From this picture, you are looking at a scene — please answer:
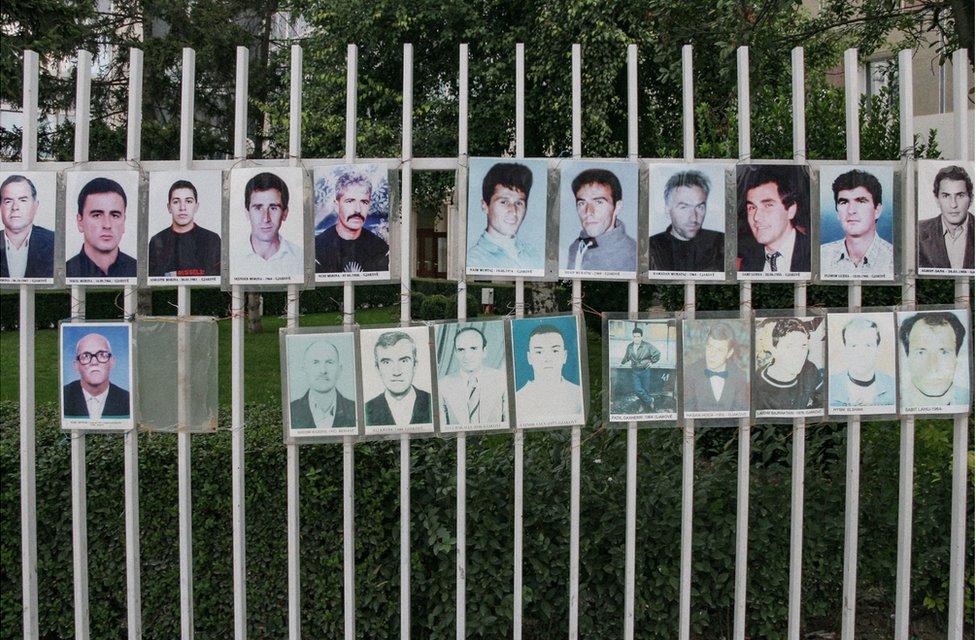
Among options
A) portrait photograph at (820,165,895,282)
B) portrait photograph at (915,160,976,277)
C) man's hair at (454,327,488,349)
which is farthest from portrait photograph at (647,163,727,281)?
portrait photograph at (915,160,976,277)

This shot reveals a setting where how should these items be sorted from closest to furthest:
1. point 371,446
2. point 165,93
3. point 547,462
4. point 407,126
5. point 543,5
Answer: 1. point 407,126
2. point 371,446
3. point 547,462
4. point 543,5
5. point 165,93

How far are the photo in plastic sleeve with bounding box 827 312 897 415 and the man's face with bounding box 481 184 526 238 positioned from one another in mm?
1253

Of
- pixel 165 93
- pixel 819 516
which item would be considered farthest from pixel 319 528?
pixel 165 93

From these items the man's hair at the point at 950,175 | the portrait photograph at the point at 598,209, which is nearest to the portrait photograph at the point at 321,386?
the portrait photograph at the point at 598,209

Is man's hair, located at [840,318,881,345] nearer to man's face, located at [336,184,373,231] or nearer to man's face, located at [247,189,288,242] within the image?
man's face, located at [336,184,373,231]

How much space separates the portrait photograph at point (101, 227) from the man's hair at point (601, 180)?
164cm

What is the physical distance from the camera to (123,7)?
17.3 meters

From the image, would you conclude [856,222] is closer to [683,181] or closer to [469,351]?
[683,181]

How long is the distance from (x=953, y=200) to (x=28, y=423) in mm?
3635

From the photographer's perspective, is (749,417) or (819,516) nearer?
(749,417)

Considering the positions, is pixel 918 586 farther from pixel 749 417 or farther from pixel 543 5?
pixel 543 5

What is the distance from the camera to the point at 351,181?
10.0 feet

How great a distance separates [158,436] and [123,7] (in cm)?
1659

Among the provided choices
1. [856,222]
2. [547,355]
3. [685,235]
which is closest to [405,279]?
[547,355]
